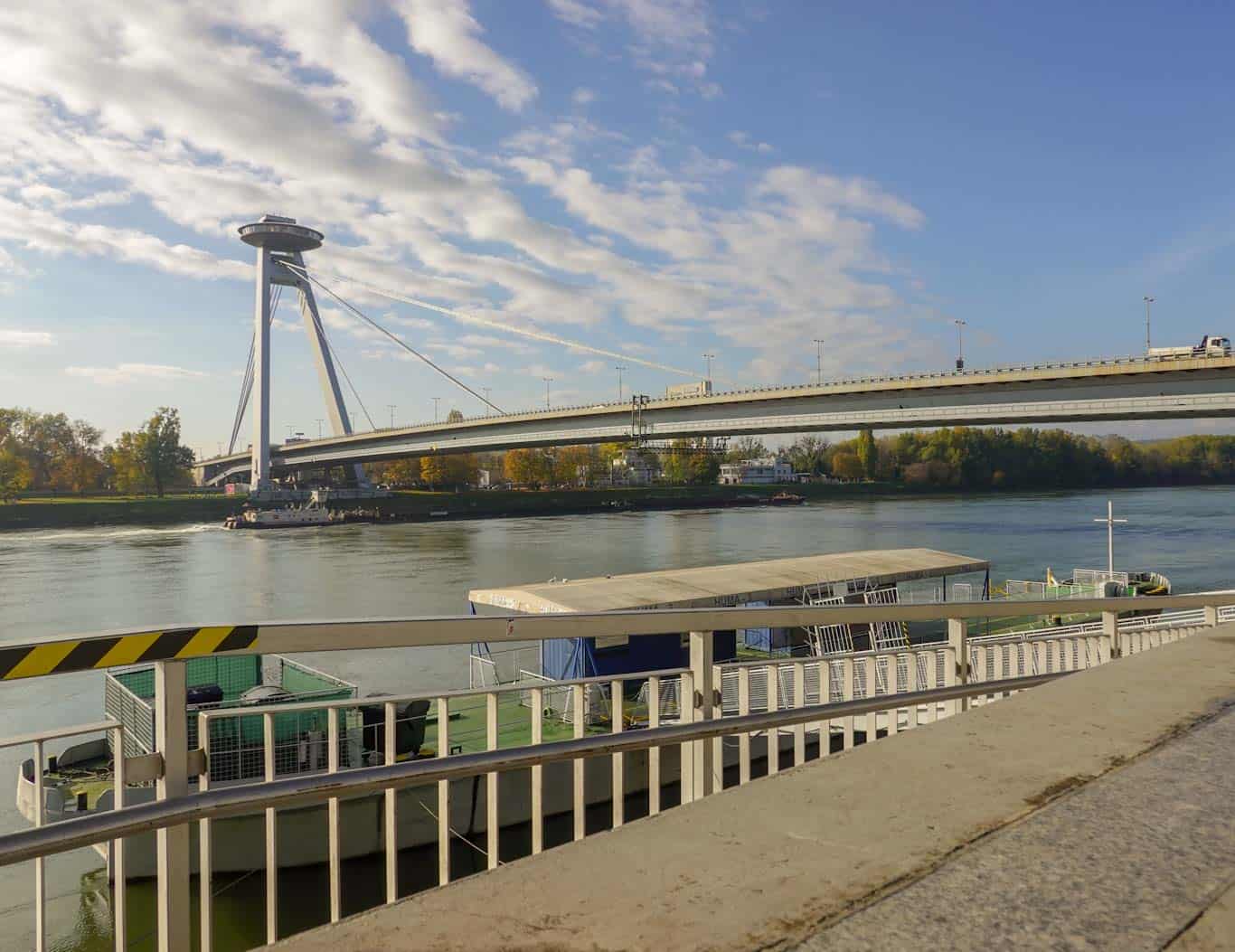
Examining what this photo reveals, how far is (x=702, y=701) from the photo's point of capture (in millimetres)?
3113

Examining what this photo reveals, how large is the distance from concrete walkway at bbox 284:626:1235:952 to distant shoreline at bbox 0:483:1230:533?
73459 millimetres

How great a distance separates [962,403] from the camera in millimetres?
40219

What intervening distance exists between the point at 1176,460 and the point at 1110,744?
5111 inches

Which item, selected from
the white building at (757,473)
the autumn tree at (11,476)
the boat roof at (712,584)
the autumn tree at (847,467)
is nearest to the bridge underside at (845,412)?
the boat roof at (712,584)

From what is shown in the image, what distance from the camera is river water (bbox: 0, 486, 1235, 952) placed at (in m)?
15.6

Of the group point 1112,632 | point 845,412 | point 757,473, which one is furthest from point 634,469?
point 1112,632

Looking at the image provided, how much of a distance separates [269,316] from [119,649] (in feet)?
271

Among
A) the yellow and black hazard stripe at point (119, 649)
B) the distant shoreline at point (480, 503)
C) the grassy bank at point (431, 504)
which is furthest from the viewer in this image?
the distant shoreline at point (480, 503)

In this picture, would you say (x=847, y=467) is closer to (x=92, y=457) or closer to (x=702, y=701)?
(x=92, y=457)

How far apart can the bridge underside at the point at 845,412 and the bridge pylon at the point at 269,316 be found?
449 cm

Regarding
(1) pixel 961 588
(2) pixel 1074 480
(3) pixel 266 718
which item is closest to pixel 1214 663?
(3) pixel 266 718

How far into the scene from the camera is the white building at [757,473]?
126 m

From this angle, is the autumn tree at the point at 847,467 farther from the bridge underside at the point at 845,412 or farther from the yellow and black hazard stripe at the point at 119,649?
the yellow and black hazard stripe at the point at 119,649

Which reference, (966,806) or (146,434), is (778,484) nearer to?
(146,434)
